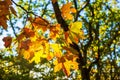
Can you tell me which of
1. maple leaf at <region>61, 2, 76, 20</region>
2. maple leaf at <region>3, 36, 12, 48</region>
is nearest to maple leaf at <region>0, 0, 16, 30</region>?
maple leaf at <region>3, 36, 12, 48</region>

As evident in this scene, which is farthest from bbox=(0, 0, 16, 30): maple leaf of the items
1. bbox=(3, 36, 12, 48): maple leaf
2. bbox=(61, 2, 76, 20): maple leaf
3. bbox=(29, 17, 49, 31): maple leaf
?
bbox=(61, 2, 76, 20): maple leaf

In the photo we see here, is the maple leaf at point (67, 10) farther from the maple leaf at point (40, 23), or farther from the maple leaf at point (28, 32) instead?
the maple leaf at point (28, 32)

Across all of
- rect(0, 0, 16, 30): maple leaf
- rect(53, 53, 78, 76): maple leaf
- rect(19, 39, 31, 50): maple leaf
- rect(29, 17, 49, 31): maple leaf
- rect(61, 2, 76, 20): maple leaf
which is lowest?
rect(53, 53, 78, 76): maple leaf

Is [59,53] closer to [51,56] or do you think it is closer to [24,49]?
[51,56]

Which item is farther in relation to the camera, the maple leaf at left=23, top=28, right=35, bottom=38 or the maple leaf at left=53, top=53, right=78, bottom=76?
the maple leaf at left=23, top=28, right=35, bottom=38

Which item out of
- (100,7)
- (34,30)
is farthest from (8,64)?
(34,30)

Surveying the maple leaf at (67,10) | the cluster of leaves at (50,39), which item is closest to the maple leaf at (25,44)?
the cluster of leaves at (50,39)

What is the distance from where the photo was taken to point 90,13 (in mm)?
19031

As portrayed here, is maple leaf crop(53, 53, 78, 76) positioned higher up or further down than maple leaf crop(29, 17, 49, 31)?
further down

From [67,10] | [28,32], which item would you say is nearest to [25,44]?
[28,32]

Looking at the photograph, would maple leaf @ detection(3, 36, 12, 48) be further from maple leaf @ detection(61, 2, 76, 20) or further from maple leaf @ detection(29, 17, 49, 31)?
maple leaf @ detection(61, 2, 76, 20)

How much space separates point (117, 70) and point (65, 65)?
20047 mm

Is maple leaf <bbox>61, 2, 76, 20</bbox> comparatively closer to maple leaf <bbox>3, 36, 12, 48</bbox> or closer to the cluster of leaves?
the cluster of leaves

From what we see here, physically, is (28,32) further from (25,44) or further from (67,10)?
(67,10)
